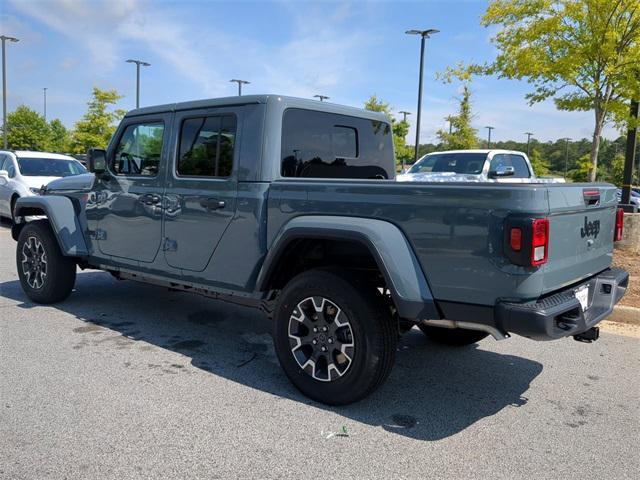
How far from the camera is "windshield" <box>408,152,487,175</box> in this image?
10617 millimetres

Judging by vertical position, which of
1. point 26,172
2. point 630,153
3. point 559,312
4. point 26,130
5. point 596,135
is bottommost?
point 559,312

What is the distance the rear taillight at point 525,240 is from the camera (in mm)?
2762

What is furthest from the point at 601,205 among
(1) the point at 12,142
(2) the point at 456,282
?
(1) the point at 12,142

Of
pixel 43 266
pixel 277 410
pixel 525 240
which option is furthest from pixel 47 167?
pixel 525 240

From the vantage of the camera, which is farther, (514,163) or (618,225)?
(514,163)

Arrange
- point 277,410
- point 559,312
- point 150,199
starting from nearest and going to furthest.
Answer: point 559,312, point 277,410, point 150,199

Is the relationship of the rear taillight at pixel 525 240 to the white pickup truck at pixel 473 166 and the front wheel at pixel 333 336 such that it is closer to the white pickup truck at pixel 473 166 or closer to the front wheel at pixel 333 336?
the front wheel at pixel 333 336

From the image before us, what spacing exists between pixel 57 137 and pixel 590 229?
238 feet

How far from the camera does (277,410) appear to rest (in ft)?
11.3

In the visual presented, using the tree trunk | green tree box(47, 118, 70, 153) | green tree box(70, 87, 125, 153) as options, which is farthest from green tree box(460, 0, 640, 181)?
green tree box(47, 118, 70, 153)

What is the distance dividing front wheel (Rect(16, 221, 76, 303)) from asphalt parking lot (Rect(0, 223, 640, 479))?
1.68 feet

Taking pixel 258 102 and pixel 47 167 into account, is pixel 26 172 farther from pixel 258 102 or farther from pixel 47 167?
pixel 258 102

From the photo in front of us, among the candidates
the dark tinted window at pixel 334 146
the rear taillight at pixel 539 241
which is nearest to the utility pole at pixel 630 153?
the dark tinted window at pixel 334 146

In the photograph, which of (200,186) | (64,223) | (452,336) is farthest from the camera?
(64,223)
